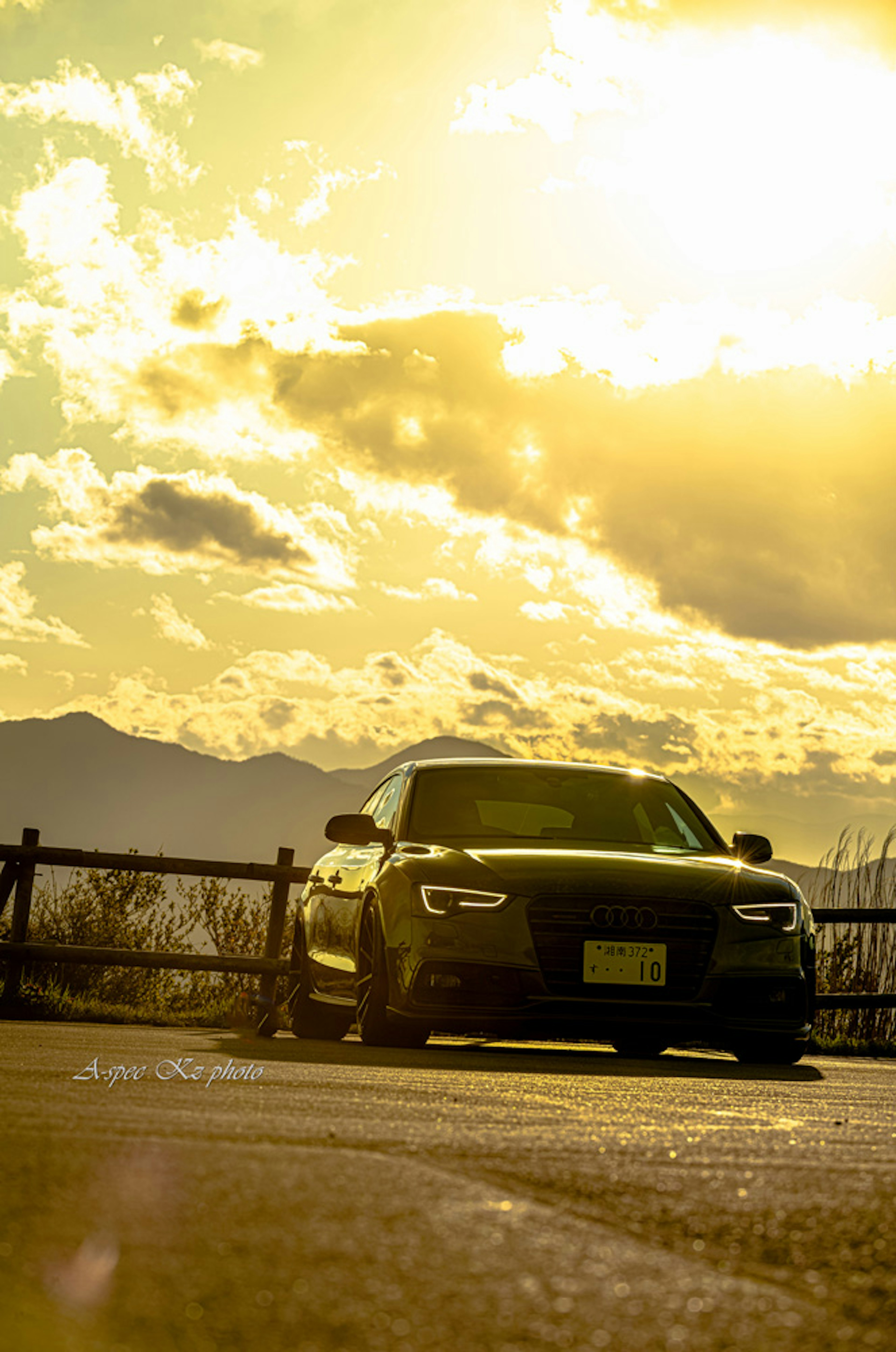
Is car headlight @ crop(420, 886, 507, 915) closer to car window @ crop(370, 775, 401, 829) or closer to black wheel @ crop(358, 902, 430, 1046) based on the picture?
black wheel @ crop(358, 902, 430, 1046)

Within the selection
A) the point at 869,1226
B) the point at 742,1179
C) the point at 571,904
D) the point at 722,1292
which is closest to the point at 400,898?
the point at 571,904

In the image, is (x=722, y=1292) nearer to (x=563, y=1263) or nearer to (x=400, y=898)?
(x=563, y=1263)

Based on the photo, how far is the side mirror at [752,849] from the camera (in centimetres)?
905

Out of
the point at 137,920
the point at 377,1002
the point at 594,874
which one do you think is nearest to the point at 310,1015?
the point at 377,1002

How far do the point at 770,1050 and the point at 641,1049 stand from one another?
153 cm

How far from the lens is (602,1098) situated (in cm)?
544

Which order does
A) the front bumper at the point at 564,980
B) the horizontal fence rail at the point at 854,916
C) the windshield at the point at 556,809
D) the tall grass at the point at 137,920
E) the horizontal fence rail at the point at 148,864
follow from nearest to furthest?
the front bumper at the point at 564,980
the windshield at the point at 556,809
the horizontal fence rail at the point at 148,864
the horizontal fence rail at the point at 854,916
the tall grass at the point at 137,920

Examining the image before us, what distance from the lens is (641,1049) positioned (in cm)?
1004

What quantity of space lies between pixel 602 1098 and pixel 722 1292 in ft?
10.8

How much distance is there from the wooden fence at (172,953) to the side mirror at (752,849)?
3.40 meters

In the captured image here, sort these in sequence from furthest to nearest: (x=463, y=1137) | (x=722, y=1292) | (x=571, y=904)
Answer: (x=571, y=904)
(x=463, y=1137)
(x=722, y=1292)

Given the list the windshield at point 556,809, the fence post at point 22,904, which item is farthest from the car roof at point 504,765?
the fence post at point 22,904

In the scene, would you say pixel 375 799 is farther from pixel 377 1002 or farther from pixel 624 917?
pixel 624 917

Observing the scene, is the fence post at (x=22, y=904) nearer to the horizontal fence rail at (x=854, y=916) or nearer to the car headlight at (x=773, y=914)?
the car headlight at (x=773, y=914)
